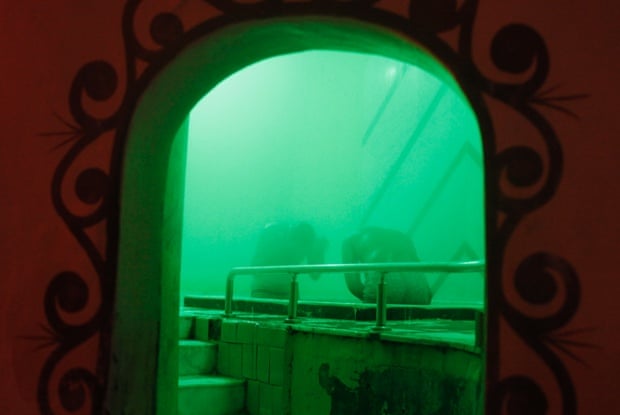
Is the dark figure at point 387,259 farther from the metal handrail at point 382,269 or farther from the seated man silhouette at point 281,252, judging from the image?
the metal handrail at point 382,269

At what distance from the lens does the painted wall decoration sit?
2.08m

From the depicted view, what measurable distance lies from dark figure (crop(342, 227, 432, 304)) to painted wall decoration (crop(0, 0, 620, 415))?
3799mm

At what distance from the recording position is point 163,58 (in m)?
2.70

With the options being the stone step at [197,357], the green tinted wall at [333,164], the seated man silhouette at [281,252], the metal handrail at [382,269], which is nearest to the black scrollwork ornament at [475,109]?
the metal handrail at [382,269]

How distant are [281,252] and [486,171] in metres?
5.14

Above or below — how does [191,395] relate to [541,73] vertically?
below

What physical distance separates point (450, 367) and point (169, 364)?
4.79ft

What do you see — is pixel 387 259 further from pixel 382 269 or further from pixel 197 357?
pixel 382 269

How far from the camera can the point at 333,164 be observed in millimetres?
7715

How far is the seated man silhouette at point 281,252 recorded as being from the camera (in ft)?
23.9

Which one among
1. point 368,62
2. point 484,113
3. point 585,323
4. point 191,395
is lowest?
point 191,395

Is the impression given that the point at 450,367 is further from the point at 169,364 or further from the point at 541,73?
the point at 541,73

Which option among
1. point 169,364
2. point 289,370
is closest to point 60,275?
point 169,364

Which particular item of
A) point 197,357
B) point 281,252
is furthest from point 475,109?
point 281,252
